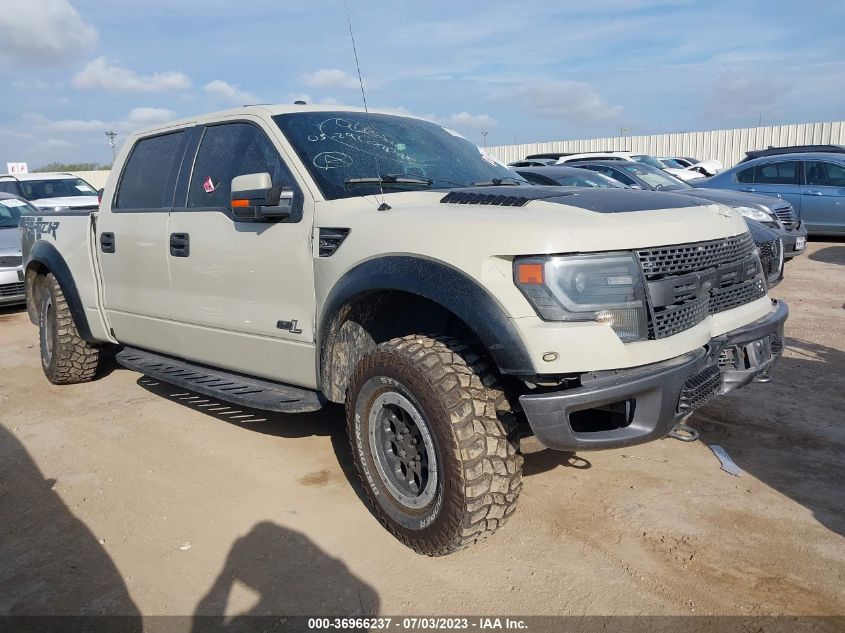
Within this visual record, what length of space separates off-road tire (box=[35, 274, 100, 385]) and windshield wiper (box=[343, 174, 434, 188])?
3.18m

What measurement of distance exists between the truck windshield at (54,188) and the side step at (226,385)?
11.8m

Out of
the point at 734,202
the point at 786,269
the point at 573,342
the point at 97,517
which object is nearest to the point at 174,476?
the point at 97,517

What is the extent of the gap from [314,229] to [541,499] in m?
1.77

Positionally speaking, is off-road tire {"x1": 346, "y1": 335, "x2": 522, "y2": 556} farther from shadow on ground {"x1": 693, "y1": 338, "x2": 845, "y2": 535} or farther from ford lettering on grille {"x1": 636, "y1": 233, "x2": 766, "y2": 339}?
shadow on ground {"x1": 693, "y1": 338, "x2": 845, "y2": 535}

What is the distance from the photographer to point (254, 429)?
4582 millimetres

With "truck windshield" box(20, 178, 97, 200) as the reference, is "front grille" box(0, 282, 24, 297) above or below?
below

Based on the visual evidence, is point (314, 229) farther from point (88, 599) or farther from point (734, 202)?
point (734, 202)

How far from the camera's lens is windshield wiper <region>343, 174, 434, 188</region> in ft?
11.4

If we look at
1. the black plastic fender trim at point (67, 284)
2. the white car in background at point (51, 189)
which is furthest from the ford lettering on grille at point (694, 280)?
the white car in background at point (51, 189)

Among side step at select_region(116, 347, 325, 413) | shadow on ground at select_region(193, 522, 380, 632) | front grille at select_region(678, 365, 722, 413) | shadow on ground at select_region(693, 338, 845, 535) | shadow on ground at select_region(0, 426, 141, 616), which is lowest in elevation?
shadow on ground at select_region(0, 426, 141, 616)

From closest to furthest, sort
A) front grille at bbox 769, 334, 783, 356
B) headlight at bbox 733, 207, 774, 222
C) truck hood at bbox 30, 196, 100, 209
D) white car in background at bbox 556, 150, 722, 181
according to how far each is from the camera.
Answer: front grille at bbox 769, 334, 783, 356, headlight at bbox 733, 207, 774, 222, truck hood at bbox 30, 196, 100, 209, white car in background at bbox 556, 150, 722, 181

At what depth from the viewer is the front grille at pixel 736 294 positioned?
10.0 ft

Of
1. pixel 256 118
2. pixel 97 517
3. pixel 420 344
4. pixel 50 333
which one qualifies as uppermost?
pixel 256 118

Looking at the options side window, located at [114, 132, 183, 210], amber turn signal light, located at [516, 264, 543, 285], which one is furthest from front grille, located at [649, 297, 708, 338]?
side window, located at [114, 132, 183, 210]
